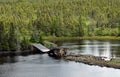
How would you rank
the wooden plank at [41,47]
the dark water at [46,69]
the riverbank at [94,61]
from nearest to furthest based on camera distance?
the dark water at [46,69] → the riverbank at [94,61] → the wooden plank at [41,47]

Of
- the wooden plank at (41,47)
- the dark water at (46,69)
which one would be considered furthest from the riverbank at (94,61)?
the wooden plank at (41,47)

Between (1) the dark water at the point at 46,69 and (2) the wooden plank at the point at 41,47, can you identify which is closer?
(1) the dark water at the point at 46,69

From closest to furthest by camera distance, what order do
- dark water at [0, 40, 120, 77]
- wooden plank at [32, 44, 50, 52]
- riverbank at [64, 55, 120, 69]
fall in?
dark water at [0, 40, 120, 77] < riverbank at [64, 55, 120, 69] < wooden plank at [32, 44, 50, 52]

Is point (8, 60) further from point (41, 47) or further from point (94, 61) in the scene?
point (94, 61)

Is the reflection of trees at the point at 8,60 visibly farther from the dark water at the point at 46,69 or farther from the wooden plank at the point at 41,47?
the wooden plank at the point at 41,47

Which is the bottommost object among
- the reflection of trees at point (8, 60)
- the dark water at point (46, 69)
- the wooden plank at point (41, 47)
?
the dark water at point (46, 69)

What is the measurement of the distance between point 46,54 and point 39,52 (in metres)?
5.30

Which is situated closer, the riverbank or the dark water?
the dark water

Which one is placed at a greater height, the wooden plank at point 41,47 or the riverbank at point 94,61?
the wooden plank at point 41,47

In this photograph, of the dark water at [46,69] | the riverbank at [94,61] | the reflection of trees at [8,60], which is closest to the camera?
the dark water at [46,69]

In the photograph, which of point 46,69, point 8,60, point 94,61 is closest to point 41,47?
point 8,60

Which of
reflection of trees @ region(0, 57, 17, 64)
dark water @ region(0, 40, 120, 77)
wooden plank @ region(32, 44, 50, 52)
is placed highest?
wooden plank @ region(32, 44, 50, 52)

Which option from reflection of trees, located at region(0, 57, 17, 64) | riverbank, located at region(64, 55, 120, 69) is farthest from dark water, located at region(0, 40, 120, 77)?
riverbank, located at region(64, 55, 120, 69)

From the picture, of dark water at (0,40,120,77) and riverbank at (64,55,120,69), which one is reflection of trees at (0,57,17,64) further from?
riverbank at (64,55,120,69)
